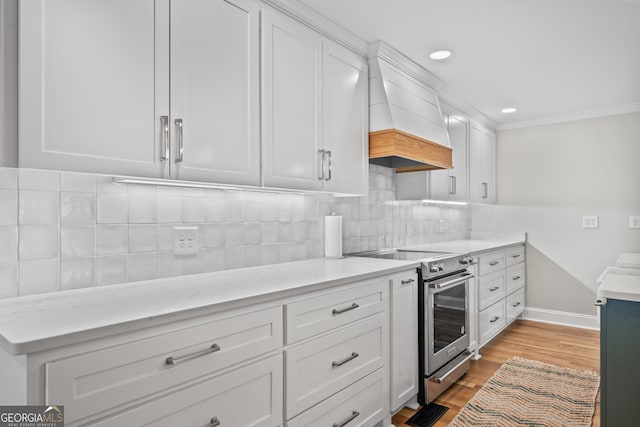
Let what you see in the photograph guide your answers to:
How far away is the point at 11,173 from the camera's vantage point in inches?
52.6

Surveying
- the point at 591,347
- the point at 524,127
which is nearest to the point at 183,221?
the point at 591,347

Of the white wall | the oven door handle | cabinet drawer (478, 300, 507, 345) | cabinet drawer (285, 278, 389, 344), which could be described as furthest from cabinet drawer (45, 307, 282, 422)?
the white wall

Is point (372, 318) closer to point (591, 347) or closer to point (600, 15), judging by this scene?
point (600, 15)

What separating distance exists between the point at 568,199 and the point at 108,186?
14.8 feet

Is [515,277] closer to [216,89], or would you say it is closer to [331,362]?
[331,362]

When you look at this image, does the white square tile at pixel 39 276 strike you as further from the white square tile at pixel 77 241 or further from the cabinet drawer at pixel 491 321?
the cabinet drawer at pixel 491 321

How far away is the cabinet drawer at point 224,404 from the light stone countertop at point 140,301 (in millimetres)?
239

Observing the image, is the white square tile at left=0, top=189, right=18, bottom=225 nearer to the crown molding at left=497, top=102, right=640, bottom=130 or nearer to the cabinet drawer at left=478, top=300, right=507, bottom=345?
the cabinet drawer at left=478, top=300, right=507, bottom=345

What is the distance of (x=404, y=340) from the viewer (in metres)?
2.24

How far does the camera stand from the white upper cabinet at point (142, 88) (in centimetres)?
117

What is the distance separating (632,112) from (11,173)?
5.07 m

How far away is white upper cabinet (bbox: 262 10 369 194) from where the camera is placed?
1883 mm

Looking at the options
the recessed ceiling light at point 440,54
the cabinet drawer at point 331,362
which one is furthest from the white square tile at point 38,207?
the recessed ceiling light at point 440,54

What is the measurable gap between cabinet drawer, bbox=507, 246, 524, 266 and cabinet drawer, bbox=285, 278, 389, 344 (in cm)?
244
